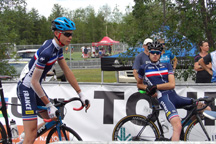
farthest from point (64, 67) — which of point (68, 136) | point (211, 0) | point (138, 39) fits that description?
point (211, 0)

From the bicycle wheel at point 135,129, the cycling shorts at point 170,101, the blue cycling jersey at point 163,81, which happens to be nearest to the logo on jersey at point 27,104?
the bicycle wheel at point 135,129

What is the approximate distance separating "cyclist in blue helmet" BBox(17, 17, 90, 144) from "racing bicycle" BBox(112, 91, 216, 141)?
135 centimetres

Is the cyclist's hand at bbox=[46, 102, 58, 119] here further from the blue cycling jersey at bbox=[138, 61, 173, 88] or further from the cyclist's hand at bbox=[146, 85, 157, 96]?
the blue cycling jersey at bbox=[138, 61, 173, 88]

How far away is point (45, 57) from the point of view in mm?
3938

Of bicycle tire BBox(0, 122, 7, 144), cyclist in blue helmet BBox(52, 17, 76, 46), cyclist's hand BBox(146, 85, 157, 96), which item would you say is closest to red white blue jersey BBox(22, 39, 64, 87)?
cyclist in blue helmet BBox(52, 17, 76, 46)

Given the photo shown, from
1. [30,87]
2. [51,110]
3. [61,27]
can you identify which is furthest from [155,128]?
[61,27]

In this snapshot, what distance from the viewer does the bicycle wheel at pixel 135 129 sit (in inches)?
206

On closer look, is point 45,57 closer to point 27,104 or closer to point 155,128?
point 27,104

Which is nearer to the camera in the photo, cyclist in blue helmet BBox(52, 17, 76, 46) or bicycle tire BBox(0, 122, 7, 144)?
cyclist in blue helmet BBox(52, 17, 76, 46)

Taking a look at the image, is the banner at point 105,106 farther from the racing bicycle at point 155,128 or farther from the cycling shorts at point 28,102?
the cycling shorts at point 28,102

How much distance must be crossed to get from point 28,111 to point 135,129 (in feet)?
7.35

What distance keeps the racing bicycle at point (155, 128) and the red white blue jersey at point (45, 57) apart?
6.42ft

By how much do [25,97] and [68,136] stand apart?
865mm

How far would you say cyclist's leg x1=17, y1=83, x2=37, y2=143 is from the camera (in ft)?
13.8
